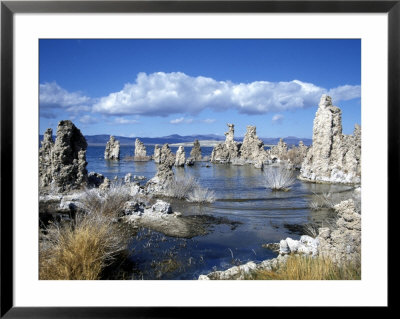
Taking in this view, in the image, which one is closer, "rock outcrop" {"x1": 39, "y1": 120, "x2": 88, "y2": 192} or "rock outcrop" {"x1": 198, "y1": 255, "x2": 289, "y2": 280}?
"rock outcrop" {"x1": 198, "y1": 255, "x2": 289, "y2": 280}

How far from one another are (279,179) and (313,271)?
10.6ft

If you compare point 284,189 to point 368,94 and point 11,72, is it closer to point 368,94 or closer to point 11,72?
point 368,94

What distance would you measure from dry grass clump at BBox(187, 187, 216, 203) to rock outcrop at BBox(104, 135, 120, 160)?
131 cm

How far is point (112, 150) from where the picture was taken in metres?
4.83

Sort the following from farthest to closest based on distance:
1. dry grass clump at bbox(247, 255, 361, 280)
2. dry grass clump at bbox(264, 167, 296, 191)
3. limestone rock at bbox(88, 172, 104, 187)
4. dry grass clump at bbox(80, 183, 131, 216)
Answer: dry grass clump at bbox(264, 167, 296, 191) → limestone rock at bbox(88, 172, 104, 187) → dry grass clump at bbox(80, 183, 131, 216) → dry grass clump at bbox(247, 255, 361, 280)

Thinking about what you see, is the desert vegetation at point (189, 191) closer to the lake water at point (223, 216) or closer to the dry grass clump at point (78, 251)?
the lake water at point (223, 216)

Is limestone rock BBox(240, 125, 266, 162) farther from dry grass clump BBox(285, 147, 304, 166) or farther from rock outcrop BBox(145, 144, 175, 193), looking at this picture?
rock outcrop BBox(145, 144, 175, 193)

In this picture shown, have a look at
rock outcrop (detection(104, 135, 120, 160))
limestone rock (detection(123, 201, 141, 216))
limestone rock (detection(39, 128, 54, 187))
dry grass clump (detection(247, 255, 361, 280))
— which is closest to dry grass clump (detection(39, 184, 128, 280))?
limestone rock (detection(123, 201, 141, 216))

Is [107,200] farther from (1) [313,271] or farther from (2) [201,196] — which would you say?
(1) [313,271]

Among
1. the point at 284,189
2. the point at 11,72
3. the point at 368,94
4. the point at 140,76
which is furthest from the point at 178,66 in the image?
the point at 284,189

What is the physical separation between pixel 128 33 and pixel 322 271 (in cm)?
249

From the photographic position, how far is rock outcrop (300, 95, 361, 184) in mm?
4797

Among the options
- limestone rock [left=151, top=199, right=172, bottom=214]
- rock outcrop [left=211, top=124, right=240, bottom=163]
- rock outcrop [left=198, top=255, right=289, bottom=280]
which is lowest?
rock outcrop [left=198, top=255, right=289, bottom=280]

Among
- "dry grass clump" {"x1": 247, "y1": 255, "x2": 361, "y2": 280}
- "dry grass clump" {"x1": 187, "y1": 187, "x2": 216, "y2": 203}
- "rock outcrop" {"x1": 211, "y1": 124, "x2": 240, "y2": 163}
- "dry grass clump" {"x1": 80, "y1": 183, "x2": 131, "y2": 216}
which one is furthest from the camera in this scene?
"rock outcrop" {"x1": 211, "y1": 124, "x2": 240, "y2": 163}
